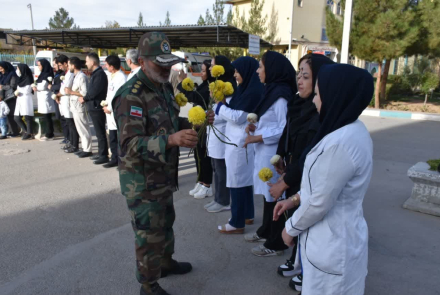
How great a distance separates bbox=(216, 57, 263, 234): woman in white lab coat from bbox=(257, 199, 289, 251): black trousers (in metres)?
0.38

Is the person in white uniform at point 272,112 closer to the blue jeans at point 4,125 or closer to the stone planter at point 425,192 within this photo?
the stone planter at point 425,192

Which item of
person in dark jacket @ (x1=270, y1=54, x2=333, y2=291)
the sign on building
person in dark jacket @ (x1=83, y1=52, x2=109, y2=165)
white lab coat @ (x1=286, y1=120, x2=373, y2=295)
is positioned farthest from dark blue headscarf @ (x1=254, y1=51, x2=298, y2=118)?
the sign on building

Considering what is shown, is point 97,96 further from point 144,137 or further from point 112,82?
point 144,137

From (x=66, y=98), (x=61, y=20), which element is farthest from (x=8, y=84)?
(x=61, y=20)

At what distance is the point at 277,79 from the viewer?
10.1 ft

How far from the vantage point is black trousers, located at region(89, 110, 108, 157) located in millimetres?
6312


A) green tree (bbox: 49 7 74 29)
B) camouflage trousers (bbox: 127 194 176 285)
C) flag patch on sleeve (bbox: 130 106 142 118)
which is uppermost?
green tree (bbox: 49 7 74 29)

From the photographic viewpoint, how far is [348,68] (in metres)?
1.63

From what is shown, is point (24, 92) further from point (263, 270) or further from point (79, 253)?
point (263, 270)

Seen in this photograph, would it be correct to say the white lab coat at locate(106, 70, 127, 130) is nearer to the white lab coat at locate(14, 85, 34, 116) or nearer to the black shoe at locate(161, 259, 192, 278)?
the white lab coat at locate(14, 85, 34, 116)

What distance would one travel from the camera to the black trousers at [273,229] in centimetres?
318

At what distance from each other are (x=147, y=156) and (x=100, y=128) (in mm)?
4760

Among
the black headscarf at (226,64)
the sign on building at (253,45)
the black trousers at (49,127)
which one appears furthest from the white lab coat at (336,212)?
the sign on building at (253,45)

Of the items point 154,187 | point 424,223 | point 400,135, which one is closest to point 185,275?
point 154,187
